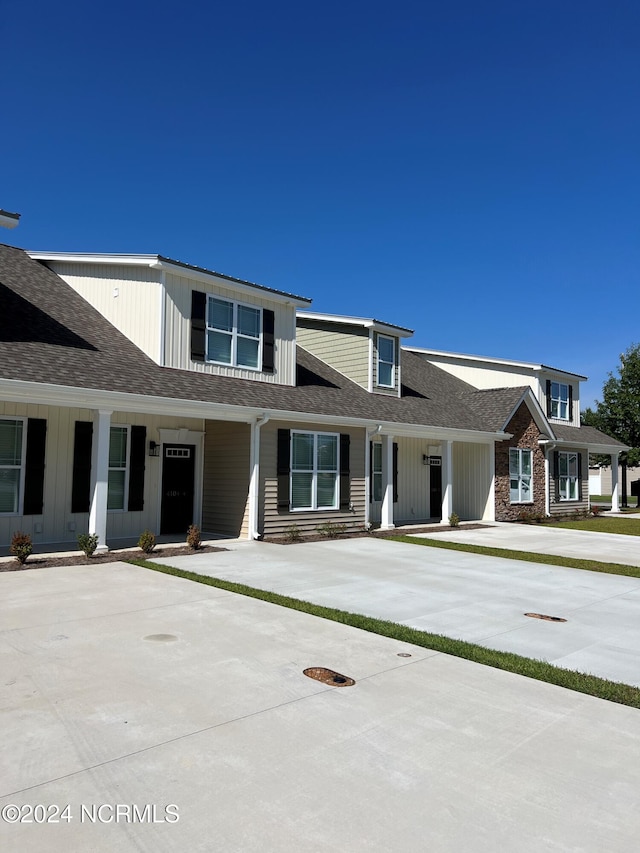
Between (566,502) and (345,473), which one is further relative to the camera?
(566,502)

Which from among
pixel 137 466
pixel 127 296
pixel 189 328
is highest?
pixel 127 296

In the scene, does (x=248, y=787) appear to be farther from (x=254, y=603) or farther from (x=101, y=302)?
(x=101, y=302)

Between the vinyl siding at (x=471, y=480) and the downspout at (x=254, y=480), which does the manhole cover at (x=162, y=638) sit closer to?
the downspout at (x=254, y=480)

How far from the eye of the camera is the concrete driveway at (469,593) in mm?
6147

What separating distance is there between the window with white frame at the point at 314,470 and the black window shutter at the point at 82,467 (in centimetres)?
462

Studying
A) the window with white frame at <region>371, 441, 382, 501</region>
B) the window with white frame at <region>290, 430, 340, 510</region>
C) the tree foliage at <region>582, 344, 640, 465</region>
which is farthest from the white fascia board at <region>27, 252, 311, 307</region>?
the tree foliage at <region>582, 344, 640, 465</region>

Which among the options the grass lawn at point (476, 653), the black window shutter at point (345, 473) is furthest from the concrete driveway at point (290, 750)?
the black window shutter at point (345, 473)

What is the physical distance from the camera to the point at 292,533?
14.1 metres

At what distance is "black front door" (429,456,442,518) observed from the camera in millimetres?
21078

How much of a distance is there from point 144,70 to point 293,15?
12.0 feet

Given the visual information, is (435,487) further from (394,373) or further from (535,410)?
(535,410)

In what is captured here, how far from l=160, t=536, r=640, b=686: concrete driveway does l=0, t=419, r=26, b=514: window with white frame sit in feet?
11.6

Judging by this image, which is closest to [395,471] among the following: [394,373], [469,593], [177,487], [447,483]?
[447,483]

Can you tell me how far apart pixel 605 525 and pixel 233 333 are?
14.9 meters
